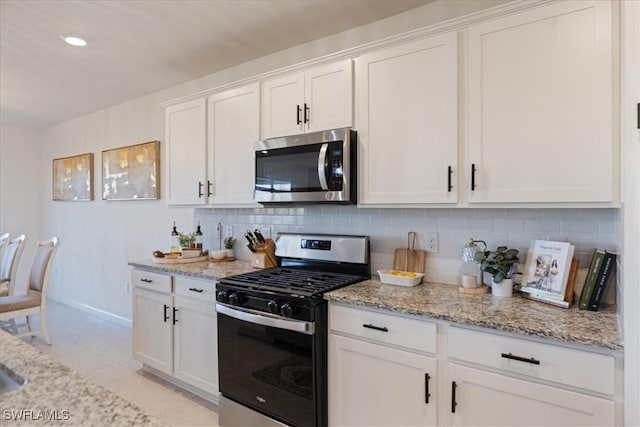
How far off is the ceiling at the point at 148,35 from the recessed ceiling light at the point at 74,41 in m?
0.05

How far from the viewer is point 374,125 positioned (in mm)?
2115

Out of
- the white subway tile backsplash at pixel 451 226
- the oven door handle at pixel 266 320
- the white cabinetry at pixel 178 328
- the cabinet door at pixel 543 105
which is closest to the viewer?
the cabinet door at pixel 543 105

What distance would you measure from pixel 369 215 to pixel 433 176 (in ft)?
2.11

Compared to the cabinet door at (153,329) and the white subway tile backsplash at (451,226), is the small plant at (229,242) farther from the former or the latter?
the cabinet door at (153,329)

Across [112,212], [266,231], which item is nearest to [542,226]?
[266,231]

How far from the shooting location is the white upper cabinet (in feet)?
7.26

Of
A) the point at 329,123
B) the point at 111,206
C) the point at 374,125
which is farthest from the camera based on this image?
the point at 111,206

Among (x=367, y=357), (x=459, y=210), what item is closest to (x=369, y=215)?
(x=459, y=210)

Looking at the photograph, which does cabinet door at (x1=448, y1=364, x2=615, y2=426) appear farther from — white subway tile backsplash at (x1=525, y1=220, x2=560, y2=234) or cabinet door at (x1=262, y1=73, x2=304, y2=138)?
cabinet door at (x1=262, y1=73, x2=304, y2=138)

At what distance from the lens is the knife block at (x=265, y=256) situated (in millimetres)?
2762

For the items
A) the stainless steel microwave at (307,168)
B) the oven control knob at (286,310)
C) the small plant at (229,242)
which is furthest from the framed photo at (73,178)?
the oven control knob at (286,310)

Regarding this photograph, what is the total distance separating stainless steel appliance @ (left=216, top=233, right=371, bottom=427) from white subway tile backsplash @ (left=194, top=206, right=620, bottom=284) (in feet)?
0.44

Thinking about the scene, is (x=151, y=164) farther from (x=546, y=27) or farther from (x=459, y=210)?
(x=546, y=27)

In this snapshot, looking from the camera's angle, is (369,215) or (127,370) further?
(127,370)
